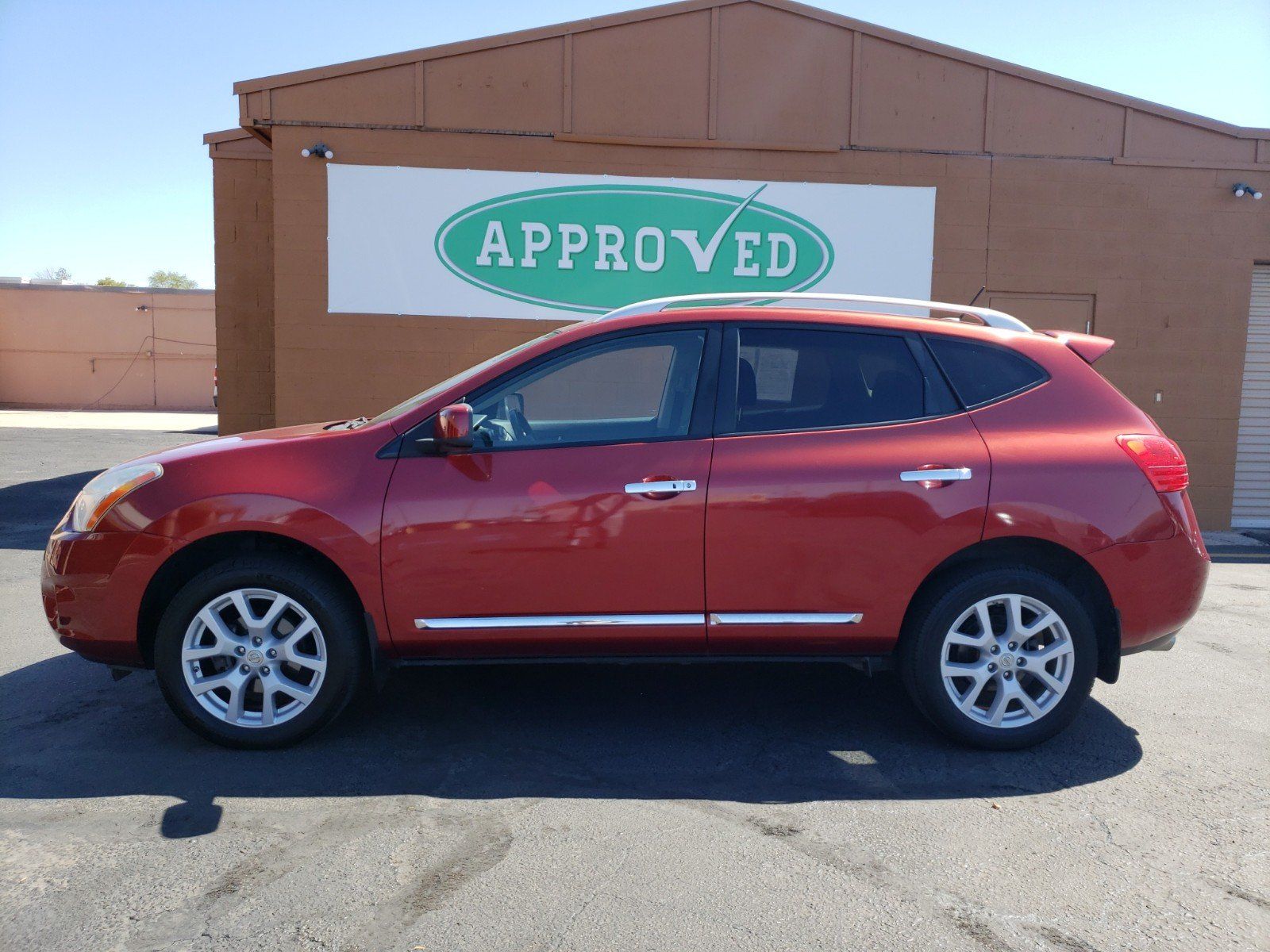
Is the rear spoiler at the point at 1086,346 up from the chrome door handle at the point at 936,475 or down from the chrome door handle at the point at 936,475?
up

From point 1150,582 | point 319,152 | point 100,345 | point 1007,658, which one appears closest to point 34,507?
point 319,152

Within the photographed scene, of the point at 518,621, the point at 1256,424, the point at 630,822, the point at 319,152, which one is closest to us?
the point at 630,822

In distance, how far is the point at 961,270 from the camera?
34.6 feet

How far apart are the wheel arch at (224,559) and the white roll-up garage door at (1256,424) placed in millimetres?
10196

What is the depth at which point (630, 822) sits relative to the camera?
11.3 feet

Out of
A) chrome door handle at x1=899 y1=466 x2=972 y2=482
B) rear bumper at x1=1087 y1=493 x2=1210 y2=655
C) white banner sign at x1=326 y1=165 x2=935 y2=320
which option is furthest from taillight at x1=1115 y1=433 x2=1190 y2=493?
white banner sign at x1=326 y1=165 x2=935 y2=320

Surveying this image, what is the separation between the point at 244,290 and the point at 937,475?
361 inches

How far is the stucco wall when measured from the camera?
3059 centimetres

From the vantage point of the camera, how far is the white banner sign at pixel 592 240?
10.2 m

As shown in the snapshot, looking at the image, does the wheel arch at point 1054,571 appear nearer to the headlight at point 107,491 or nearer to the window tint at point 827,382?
the window tint at point 827,382

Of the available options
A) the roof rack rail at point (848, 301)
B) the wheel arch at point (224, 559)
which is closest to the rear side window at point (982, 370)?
the roof rack rail at point (848, 301)

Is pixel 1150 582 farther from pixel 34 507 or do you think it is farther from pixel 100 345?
pixel 100 345

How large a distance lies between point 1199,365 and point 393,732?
383 inches

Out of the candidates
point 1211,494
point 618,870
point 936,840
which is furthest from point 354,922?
point 1211,494
